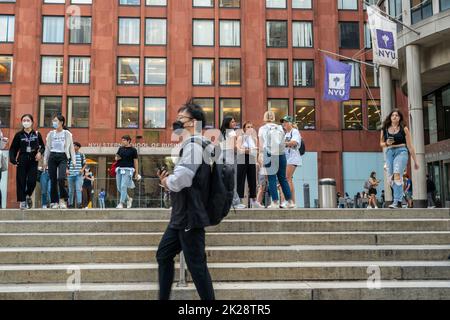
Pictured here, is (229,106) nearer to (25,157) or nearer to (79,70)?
(79,70)

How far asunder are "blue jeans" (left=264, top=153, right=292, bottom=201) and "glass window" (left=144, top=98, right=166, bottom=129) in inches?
1136

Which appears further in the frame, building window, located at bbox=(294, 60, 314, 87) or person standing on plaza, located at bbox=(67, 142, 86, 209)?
building window, located at bbox=(294, 60, 314, 87)

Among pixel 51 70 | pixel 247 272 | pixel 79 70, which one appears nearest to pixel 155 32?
pixel 79 70

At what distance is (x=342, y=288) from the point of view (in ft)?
19.4

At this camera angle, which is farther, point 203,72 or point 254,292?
point 203,72

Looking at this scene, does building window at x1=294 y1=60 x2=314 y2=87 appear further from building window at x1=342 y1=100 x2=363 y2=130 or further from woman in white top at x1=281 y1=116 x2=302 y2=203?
woman in white top at x1=281 y1=116 x2=302 y2=203

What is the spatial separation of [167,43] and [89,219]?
32093 millimetres

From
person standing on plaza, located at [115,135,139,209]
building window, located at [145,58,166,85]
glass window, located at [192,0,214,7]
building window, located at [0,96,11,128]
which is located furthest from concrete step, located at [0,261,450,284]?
glass window, located at [192,0,214,7]

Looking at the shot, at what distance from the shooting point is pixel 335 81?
25141 millimetres

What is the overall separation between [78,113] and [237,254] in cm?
3347

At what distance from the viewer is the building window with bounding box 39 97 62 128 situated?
123 feet

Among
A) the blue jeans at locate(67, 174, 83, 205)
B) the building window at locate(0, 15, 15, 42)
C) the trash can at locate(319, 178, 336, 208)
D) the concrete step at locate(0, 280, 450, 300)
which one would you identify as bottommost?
the concrete step at locate(0, 280, 450, 300)

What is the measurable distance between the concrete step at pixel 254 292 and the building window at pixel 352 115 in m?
34.3
